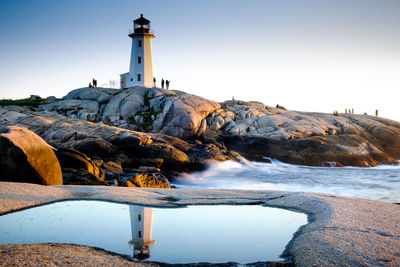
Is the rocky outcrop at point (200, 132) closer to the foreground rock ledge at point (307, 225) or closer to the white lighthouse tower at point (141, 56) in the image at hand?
the white lighthouse tower at point (141, 56)

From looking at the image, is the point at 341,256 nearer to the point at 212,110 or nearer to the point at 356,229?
the point at 356,229

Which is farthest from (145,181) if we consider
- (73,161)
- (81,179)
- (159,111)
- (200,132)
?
(159,111)

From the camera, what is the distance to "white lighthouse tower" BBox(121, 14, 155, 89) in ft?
150

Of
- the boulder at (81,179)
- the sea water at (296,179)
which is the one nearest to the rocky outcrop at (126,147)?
the sea water at (296,179)

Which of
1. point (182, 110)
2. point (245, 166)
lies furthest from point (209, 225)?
point (182, 110)

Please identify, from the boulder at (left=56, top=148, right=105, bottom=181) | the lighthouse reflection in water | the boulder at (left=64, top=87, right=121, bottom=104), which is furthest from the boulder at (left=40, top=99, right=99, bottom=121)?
the lighthouse reflection in water

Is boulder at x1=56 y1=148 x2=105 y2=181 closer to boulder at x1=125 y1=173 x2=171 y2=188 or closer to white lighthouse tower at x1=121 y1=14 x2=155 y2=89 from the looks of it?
boulder at x1=125 y1=173 x2=171 y2=188

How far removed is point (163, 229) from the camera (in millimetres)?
5461

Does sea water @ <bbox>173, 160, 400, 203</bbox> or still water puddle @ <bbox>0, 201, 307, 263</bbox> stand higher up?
still water puddle @ <bbox>0, 201, 307, 263</bbox>

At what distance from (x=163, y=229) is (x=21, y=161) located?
6417 millimetres

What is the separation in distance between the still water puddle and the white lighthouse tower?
3997cm

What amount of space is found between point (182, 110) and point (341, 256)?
94.0 ft

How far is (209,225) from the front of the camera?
5.88 metres

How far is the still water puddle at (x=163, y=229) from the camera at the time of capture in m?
4.37
